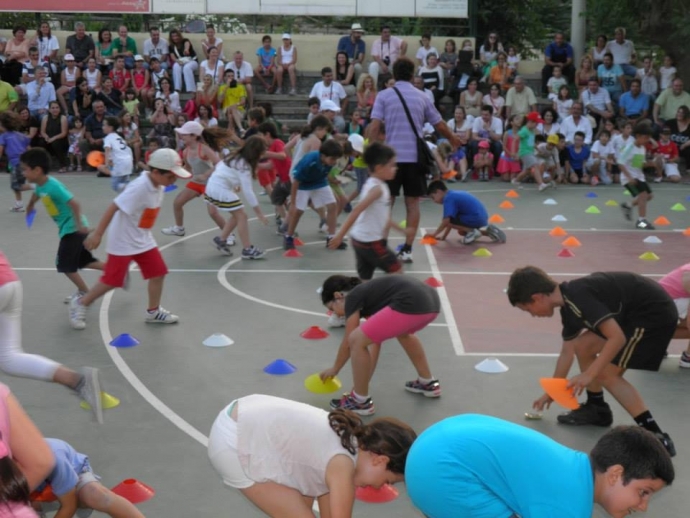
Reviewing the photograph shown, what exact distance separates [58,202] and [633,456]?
681 cm

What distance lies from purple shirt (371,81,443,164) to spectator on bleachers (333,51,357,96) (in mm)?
10093

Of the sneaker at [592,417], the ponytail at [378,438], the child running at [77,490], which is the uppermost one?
the ponytail at [378,438]

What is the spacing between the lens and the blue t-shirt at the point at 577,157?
741 inches

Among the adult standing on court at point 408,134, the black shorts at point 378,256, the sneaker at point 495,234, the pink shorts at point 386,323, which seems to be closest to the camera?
the pink shorts at point 386,323

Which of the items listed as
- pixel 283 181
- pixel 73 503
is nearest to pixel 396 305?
pixel 73 503

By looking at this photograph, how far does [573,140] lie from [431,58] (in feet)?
13.0

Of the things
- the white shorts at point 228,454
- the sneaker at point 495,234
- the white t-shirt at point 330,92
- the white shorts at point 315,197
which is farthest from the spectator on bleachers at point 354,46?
the white shorts at point 228,454

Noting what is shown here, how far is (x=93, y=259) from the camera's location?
31.7 ft

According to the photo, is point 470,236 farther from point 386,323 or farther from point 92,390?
point 92,390

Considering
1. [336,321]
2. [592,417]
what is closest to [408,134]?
[336,321]

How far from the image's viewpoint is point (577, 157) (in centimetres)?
1883

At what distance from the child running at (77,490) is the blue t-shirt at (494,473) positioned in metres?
1.55

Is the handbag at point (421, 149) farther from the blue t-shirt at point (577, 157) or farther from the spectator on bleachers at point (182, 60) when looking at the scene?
the spectator on bleachers at point (182, 60)

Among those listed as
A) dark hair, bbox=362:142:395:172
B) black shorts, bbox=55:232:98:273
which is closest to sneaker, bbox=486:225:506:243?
dark hair, bbox=362:142:395:172
